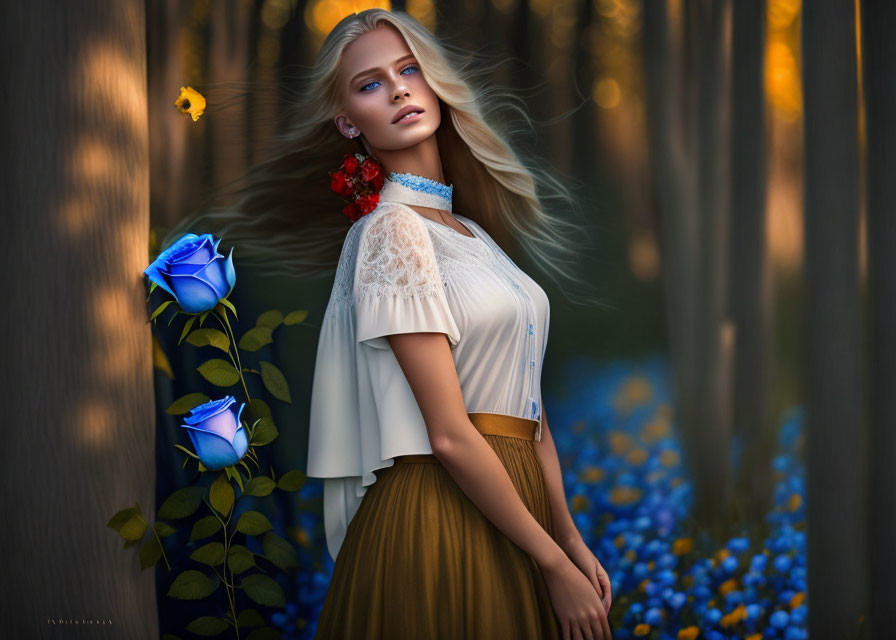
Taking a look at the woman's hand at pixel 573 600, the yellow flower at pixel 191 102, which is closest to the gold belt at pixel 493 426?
the woman's hand at pixel 573 600

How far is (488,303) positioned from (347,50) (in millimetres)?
594

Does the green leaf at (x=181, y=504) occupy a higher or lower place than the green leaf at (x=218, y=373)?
lower

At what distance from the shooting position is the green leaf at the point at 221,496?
1.88 meters

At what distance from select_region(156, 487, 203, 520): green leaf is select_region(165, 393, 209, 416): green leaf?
0.58 ft

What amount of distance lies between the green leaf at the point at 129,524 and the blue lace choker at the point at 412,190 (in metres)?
0.86

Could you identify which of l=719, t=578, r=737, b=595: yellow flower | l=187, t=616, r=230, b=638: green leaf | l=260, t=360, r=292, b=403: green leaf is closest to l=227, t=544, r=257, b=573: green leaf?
l=187, t=616, r=230, b=638: green leaf

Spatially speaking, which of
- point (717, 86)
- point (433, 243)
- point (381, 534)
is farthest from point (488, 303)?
point (717, 86)

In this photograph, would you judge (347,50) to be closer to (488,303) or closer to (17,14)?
(488,303)

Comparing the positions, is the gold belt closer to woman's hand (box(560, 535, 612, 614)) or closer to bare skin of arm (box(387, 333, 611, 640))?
bare skin of arm (box(387, 333, 611, 640))

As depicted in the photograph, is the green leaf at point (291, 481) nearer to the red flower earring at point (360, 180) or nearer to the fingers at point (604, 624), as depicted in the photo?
the red flower earring at point (360, 180)

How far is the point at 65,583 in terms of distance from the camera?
177cm

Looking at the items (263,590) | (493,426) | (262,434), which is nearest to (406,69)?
(493,426)

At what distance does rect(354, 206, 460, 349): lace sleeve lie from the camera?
148cm

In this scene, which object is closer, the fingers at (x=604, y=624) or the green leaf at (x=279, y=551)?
the fingers at (x=604, y=624)
